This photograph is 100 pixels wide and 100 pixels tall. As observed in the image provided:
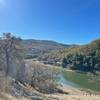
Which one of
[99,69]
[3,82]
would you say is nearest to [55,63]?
[99,69]

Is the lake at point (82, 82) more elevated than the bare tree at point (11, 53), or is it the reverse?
the bare tree at point (11, 53)

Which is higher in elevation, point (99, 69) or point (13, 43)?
point (13, 43)

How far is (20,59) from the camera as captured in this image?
174 ft

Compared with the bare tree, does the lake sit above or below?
below

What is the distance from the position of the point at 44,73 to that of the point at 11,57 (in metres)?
13.3

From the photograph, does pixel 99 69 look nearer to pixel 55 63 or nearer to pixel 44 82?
pixel 55 63

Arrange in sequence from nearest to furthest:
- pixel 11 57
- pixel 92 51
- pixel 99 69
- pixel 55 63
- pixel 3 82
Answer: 1. pixel 3 82
2. pixel 11 57
3. pixel 99 69
4. pixel 92 51
5. pixel 55 63

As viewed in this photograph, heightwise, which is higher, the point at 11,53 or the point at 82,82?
the point at 11,53

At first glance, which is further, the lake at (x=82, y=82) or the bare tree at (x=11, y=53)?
the lake at (x=82, y=82)

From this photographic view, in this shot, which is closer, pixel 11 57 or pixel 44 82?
pixel 11 57

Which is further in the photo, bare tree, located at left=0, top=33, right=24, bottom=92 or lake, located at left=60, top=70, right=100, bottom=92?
lake, located at left=60, top=70, right=100, bottom=92

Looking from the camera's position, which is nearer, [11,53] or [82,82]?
[11,53]

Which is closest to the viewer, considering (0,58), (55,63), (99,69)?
(0,58)

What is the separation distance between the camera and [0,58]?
4628cm
